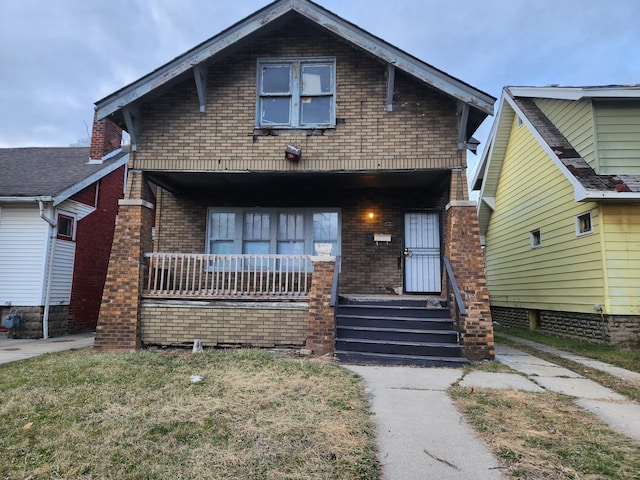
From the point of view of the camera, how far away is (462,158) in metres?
6.78

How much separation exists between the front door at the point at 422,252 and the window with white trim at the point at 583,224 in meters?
2.99

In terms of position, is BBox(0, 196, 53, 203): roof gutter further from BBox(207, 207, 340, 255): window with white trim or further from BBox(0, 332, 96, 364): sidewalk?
BBox(207, 207, 340, 255): window with white trim

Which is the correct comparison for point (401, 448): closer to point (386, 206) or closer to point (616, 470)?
point (616, 470)

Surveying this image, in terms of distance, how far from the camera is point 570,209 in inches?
346

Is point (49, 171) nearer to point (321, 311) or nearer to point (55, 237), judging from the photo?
point (55, 237)

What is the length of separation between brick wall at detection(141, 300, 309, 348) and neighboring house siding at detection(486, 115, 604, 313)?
610 cm

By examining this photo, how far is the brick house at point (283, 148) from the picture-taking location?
6578 mm

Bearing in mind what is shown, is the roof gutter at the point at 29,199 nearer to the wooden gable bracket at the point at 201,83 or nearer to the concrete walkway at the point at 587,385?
the wooden gable bracket at the point at 201,83

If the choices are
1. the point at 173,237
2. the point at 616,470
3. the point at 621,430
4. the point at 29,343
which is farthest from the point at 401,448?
the point at 29,343

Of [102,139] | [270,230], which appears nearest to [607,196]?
[270,230]

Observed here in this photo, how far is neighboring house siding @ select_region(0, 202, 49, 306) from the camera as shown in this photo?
981 centimetres

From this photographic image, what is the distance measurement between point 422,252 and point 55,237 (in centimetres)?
940

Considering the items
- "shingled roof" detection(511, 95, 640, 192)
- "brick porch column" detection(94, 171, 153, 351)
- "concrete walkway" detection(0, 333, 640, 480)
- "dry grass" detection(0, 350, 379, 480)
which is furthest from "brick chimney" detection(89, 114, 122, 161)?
"shingled roof" detection(511, 95, 640, 192)

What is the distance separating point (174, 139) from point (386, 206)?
463 centimetres
